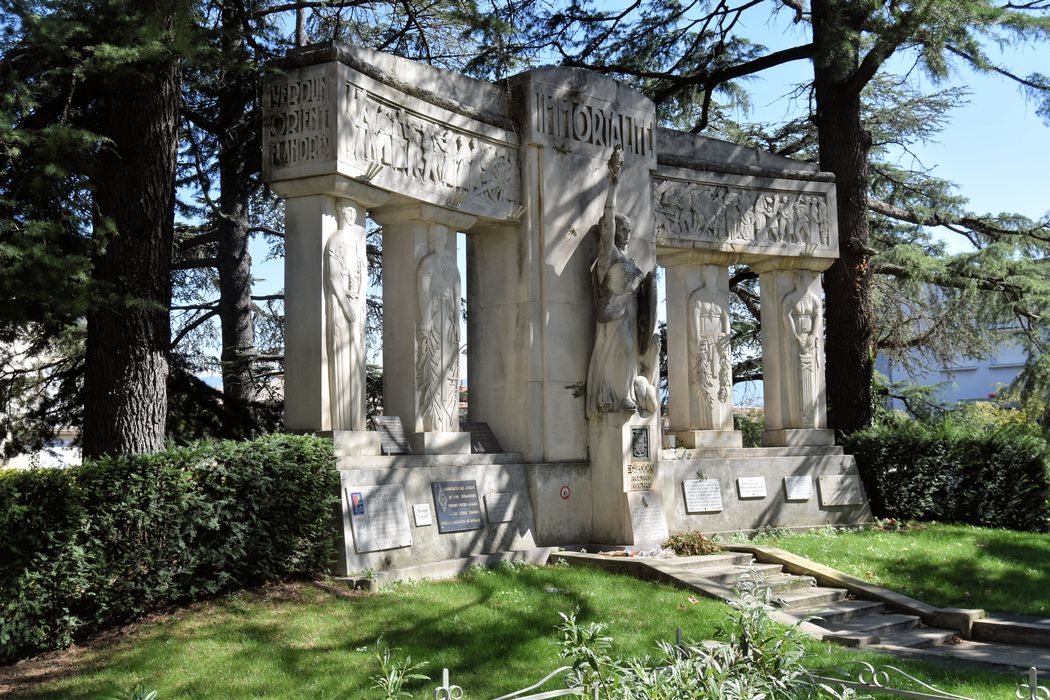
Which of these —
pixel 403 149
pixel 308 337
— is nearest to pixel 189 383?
pixel 308 337

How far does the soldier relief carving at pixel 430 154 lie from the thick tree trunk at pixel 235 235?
304 cm

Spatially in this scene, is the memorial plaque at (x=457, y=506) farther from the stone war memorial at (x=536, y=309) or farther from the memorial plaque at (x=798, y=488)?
the memorial plaque at (x=798, y=488)

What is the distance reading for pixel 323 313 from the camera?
10672mm

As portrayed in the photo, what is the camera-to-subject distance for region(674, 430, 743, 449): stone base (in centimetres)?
1498

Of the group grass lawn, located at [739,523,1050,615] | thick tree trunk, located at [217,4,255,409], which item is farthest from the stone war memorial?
thick tree trunk, located at [217,4,255,409]

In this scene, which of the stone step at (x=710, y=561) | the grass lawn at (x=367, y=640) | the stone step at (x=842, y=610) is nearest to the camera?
the grass lawn at (x=367, y=640)

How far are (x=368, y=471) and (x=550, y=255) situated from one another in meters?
3.87

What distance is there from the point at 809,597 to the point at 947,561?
9.85 feet

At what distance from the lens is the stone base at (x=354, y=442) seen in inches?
412

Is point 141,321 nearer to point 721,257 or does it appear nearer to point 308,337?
point 308,337

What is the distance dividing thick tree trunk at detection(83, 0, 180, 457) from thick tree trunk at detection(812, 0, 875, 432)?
37.0ft

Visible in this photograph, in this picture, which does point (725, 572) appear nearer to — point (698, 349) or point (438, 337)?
point (438, 337)

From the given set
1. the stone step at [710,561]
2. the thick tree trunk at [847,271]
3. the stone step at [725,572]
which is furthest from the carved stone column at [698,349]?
the stone step at [725,572]

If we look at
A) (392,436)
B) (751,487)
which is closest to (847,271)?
(751,487)
